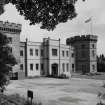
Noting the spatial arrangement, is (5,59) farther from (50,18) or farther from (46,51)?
(46,51)

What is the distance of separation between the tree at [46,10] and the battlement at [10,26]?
31.3 meters

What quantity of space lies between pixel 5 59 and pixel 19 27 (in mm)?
27356

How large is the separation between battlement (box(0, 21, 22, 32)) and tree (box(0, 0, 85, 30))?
3135 centimetres

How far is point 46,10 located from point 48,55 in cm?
3854

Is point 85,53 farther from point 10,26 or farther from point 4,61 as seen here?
point 4,61

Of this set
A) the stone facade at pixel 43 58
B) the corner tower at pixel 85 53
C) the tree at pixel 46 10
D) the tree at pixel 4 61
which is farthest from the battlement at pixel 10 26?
the tree at pixel 46 10

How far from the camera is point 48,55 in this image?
48156 millimetres

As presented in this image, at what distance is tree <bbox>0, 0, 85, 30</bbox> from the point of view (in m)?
9.52

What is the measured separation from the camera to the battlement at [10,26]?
1582 inches

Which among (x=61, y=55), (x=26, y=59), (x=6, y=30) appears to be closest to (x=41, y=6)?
(x=6, y=30)

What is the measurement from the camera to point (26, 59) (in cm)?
4547

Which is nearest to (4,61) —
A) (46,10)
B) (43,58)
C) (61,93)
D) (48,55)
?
(46,10)

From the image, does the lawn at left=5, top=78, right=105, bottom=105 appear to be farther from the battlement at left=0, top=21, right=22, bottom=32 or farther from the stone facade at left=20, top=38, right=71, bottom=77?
the stone facade at left=20, top=38, right=71, bottom=77

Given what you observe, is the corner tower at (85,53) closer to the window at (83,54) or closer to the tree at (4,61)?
the window at (83,54)
